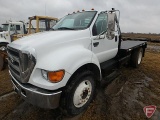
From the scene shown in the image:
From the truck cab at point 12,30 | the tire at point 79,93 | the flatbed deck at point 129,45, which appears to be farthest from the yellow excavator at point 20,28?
the tire at point 79,93

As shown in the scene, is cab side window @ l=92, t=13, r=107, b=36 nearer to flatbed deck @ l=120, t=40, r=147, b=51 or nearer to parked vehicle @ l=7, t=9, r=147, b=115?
A: parked vehicle @ l=7, t=9, r=147, b=115

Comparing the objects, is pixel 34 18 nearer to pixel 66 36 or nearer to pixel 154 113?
pixel 66 36

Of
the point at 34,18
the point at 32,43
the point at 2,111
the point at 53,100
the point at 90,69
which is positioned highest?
the point at 34,18

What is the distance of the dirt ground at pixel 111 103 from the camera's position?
3127 mm

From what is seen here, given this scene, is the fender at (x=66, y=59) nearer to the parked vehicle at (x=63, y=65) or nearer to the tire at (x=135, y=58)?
the parked vehicle at (x=63, y=65)

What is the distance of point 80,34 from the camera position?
10.7 feet

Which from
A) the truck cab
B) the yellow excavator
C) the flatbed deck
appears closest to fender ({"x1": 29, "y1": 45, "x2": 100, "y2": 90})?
the flatbed deck

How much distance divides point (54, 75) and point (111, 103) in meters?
1.78

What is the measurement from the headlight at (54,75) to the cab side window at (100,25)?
4.84 ft

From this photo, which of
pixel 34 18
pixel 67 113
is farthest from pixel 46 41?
pixel 34 18

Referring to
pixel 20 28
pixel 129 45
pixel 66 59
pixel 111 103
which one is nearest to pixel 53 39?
pixel 66 59

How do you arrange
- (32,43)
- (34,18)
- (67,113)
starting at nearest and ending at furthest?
(32,43)
(67,113)
(34,18)

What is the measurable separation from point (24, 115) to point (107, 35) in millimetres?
2539

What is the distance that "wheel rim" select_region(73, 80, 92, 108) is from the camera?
296 centimetres
